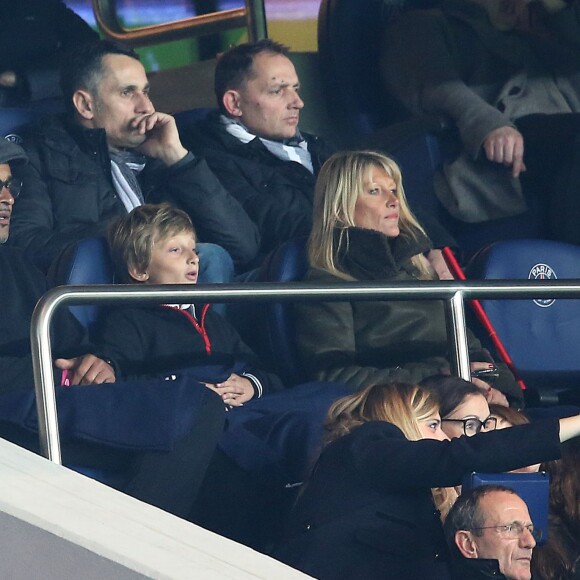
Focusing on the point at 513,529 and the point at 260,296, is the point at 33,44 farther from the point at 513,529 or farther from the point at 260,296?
the point at 513,529

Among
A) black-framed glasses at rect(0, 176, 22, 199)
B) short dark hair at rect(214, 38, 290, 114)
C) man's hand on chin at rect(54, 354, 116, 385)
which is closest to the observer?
man's hand on chin at rect(54, 354, 116, 385)

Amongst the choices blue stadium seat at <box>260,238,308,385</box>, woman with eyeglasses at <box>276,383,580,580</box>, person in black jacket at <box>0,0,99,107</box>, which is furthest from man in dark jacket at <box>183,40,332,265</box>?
woman with eyeglasses at <box>276,383,580,580</box>

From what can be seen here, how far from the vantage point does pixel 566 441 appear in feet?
9.75

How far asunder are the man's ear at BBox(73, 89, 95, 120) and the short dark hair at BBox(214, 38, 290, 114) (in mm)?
395

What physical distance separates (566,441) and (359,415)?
435mm

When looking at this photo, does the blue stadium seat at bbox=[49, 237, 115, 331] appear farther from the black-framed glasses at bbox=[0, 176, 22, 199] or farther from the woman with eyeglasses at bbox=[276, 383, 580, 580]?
the woman with eyeglasses at bbox=[276, 383, 580, 580]

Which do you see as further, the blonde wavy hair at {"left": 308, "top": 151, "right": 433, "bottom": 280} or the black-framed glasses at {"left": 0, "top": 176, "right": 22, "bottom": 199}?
the black-framed glasses at {"left": 0, "top": 176, "right": 22, "bottom": 199}

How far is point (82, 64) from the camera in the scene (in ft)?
13.8

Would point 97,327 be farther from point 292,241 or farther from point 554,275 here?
point 554,275

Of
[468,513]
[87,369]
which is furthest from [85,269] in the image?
[468,513]

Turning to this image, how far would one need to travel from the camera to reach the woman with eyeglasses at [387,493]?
8.54 feet

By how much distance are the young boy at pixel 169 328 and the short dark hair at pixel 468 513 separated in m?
0.89

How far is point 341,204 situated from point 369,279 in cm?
20

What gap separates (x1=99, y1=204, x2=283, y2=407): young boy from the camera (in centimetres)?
341
